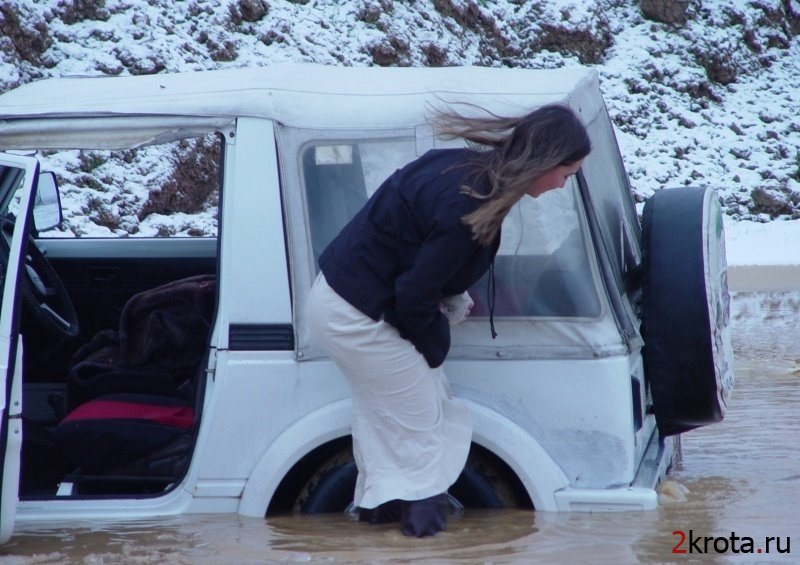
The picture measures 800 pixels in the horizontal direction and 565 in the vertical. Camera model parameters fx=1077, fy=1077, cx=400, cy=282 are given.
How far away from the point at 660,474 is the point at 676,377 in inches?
21.7

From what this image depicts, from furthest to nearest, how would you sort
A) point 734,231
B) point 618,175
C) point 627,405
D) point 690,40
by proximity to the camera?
1. point 690,40
2. point 734,231
3. point 618,175
4. point 627,405

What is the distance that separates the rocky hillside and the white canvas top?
10.1 m

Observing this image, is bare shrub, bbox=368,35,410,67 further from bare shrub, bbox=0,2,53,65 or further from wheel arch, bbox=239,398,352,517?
wheel arch, bbox=239,398,352,517

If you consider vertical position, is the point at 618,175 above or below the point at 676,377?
above

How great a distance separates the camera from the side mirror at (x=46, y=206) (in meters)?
5.53

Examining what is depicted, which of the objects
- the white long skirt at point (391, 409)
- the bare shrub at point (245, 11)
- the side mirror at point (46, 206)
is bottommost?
the white long skirt at point (391, 409)

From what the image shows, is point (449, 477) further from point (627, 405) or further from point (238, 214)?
point (238, 214)

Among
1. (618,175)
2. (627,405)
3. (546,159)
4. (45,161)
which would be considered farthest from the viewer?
(45,161)

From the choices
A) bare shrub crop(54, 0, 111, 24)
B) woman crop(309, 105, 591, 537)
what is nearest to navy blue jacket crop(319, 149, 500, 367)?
woman crop(309, 105, 591, 537)

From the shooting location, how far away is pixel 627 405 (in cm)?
369

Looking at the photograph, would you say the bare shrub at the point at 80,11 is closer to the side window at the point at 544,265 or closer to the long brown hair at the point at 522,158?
the side window at the point at 544,265

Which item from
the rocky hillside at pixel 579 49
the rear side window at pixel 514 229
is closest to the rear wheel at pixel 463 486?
the rear side window at pixel 514 229

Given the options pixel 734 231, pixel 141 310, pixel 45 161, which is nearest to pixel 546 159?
pixel 141 310

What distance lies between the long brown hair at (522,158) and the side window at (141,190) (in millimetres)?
9163
